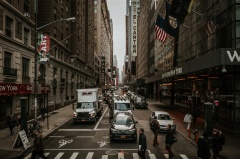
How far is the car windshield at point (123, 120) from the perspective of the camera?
20.1 metres

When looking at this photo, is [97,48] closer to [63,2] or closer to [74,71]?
[74,71]

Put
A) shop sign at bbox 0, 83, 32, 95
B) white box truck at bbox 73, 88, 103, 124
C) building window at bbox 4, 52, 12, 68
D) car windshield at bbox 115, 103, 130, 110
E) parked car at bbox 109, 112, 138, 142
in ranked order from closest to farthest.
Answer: parked car at bbox 109, 112, 138, 142
shop sign at bbox 0, 83, 32, 95
building window at bbox 4, 52, 12, 68
white box truck at bbox 73, 88, 103, 124
car windshield at bbox 115, 103, 130, 110

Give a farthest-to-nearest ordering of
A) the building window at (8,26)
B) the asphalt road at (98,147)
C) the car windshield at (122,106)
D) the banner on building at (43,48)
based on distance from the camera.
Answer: the car windshield at (122,106)
the building window at (8,26)
the banner on building at (43,48)
the asphalt road at (98,147)

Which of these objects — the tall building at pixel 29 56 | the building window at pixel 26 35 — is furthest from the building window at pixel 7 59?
the building window at pixel 26 35

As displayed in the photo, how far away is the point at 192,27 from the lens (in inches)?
1423

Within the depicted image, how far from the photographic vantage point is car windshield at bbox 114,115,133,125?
20.1m

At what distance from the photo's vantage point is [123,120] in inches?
806

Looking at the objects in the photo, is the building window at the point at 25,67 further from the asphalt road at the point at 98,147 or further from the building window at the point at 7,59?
the asphalt road at the point at 98,147

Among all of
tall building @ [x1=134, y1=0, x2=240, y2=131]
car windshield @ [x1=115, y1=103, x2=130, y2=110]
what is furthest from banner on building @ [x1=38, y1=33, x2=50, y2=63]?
tall building @ [x1=134, y1=0, x2=240, y2=131]

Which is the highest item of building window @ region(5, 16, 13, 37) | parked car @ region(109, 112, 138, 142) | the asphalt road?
building window @ region(5, 16, 13, 37)

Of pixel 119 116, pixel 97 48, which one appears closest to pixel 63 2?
pixel 119 116

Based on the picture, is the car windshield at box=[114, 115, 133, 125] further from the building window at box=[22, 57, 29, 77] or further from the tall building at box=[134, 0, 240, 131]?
the building window at box=[22, 57, 29, 77]

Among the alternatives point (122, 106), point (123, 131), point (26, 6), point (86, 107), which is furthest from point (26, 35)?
point (123, 131)

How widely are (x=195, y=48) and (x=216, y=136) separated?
70.8 feet
